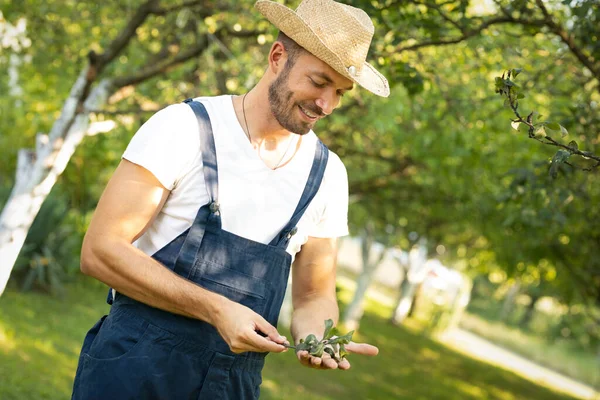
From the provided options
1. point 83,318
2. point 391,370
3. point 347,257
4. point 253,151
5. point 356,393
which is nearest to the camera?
point 253,151

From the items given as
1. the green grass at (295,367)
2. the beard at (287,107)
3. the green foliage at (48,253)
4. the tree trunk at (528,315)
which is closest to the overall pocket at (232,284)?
the beard at (287,107)

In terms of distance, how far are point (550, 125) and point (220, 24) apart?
575cm

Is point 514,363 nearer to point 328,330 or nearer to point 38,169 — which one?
point 38,169

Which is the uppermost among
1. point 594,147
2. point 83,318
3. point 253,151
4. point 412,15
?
point 412,15

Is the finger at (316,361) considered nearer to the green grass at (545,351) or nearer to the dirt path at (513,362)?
the dirt path at (513,362)

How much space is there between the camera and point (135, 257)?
2.35 metres

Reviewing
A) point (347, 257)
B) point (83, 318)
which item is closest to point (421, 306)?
point (347, 257)

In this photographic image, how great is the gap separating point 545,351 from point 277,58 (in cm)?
2887

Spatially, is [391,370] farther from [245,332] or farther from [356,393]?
[245,332]

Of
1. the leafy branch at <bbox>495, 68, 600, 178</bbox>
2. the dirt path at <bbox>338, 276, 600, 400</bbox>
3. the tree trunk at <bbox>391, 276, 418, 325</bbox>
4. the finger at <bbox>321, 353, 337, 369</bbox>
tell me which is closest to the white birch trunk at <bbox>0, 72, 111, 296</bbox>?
the finger at <bbox>321, 353, 337, 369</bbox>

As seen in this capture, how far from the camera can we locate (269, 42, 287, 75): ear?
2.66 m

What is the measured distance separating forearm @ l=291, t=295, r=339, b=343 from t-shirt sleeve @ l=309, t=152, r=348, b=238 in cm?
22

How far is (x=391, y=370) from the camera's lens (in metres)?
17.0

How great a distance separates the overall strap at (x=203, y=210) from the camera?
2469 mm
